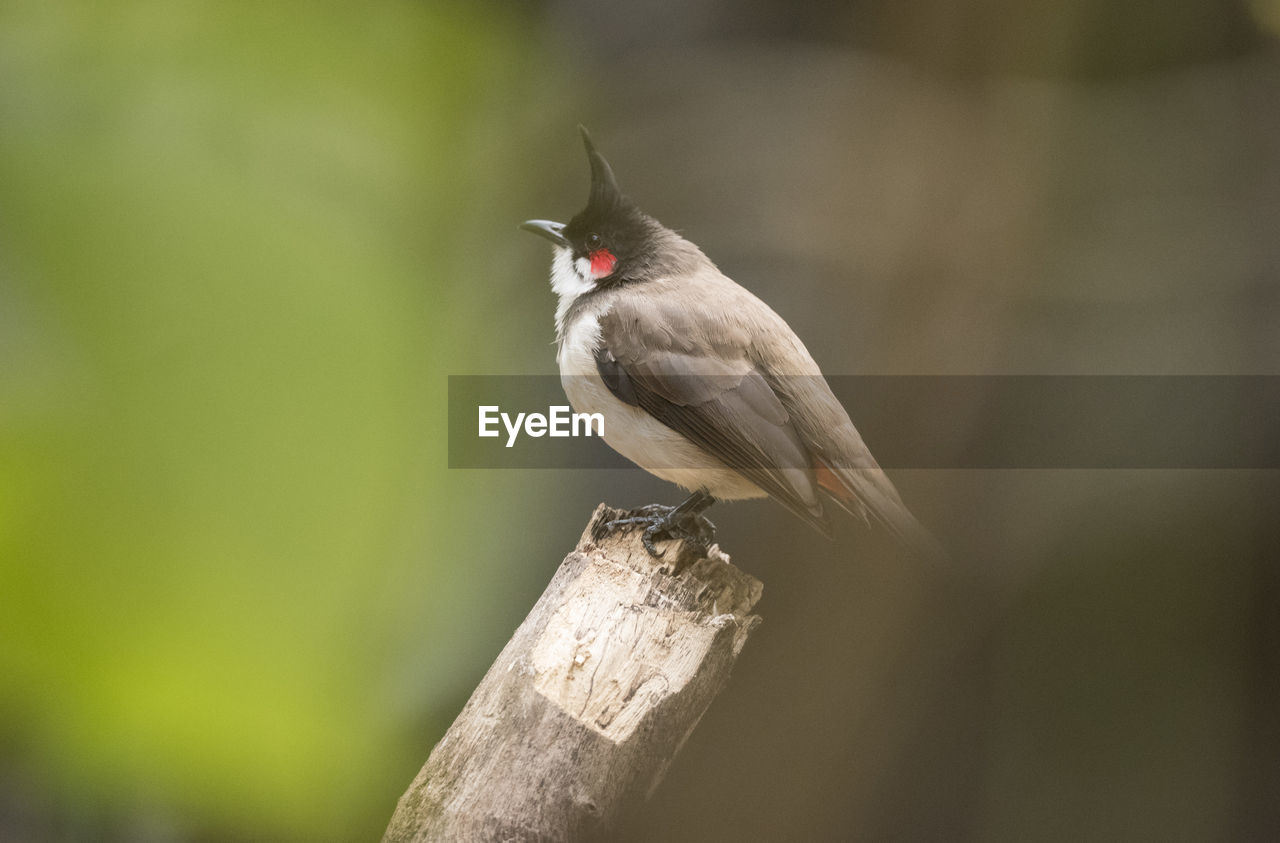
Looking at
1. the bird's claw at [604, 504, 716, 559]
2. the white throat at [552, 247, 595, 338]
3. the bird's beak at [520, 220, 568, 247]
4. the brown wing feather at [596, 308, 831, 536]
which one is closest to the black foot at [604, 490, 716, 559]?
the bird's claw at [604, 504, 716, 559]

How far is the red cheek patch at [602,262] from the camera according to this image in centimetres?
171

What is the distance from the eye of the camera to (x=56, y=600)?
62.4 inches

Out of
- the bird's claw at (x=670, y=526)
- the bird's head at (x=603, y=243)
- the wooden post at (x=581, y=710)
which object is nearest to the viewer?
the wooden post at (x=581, y=710)

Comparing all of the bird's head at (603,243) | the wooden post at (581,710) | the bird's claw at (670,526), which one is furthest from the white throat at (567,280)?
the wooden post at (581,710)

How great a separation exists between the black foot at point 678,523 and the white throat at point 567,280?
37 centimetres

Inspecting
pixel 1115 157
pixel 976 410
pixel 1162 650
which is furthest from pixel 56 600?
pixel 1115 157

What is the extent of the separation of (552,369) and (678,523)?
37cm

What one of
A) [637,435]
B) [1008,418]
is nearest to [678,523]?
[637,435]

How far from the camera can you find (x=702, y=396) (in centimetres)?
→ 160

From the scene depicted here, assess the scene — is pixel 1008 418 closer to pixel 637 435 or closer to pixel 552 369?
pixel 637 435

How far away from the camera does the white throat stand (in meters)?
1.72

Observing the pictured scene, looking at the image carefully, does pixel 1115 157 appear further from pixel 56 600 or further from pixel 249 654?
pixel 56 600

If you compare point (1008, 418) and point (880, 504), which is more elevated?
point (1008, 418)

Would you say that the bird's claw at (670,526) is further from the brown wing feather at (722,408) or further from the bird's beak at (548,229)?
the bird's beak at (548,229)
